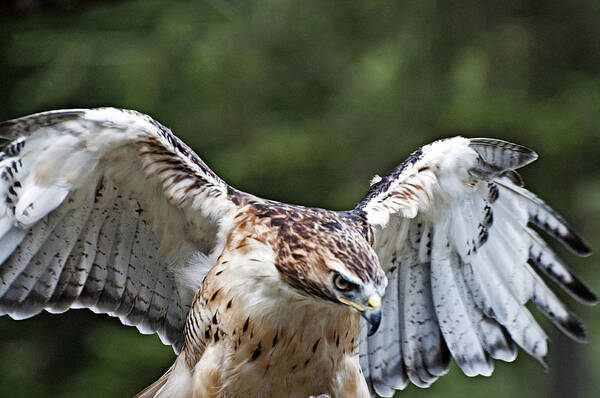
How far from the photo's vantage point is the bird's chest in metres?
4.06

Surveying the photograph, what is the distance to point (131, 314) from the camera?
16.1 feet

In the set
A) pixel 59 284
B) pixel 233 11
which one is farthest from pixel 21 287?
pixel 233 11

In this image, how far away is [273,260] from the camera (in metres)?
3.95

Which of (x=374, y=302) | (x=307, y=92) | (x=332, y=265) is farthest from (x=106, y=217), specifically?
(x=307, y=92)

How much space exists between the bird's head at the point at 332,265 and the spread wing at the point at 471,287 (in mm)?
1131

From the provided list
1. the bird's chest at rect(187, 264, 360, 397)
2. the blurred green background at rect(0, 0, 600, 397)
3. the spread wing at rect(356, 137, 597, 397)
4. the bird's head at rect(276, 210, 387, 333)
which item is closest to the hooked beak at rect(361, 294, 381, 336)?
the bird's head at rect(276, 210, 387, 333)

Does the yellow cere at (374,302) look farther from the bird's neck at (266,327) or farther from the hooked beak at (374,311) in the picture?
the bird's neck at (266,327)

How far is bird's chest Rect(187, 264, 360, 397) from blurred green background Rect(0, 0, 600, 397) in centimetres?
409

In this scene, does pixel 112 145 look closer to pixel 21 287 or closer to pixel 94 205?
pixel 94 205

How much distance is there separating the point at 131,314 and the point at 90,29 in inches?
161

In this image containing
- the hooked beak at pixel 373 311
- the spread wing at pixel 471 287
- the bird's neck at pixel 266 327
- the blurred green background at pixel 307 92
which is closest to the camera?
the hooked beak at pixel 373 311

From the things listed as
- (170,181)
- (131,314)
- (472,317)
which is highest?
(170,181)

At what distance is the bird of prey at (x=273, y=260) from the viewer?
4.04 meters

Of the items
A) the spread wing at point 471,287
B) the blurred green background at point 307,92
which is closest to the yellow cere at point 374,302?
the spread wing at point 471,287
